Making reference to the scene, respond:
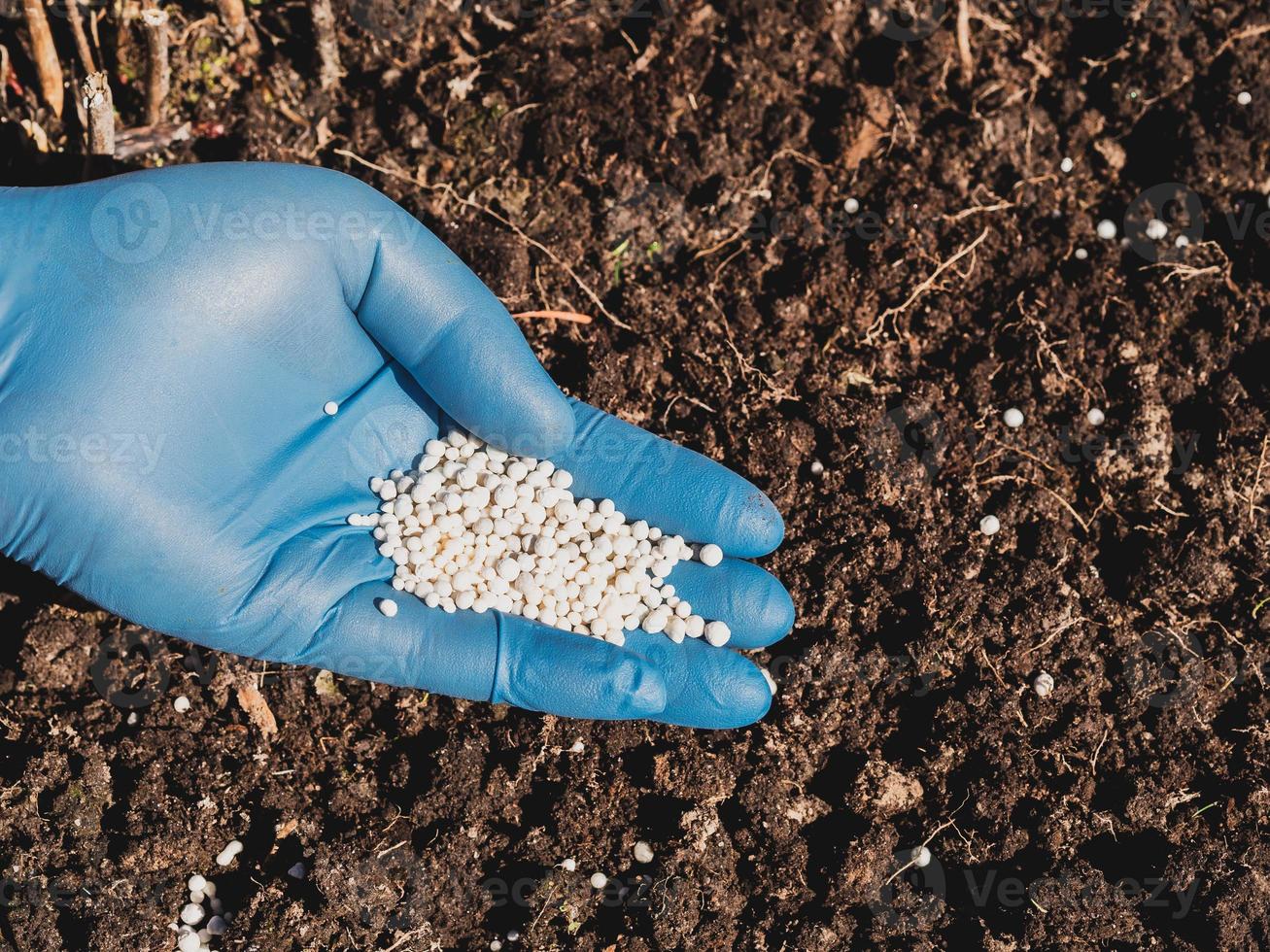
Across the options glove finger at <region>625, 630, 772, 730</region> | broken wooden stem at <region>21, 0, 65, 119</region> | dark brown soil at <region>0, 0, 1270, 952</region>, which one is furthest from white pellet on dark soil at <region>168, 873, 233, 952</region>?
broken wooden stem at <region>21, 0, 65, 119</region>

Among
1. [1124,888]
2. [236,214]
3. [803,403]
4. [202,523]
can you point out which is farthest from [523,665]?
[1124,888]

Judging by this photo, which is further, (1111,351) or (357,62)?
(357,62)

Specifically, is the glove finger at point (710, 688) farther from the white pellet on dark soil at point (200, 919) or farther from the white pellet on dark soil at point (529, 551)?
the white pellet on dark soil at point (200, 919)

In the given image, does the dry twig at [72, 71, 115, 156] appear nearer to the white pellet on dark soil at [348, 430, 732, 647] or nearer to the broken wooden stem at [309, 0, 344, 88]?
the broken wooden stem at [309, 0, 344, 88]

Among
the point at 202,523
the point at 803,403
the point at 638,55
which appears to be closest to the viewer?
the point at 202,523

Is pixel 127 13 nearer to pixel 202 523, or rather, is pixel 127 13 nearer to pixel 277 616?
pixel 202 523

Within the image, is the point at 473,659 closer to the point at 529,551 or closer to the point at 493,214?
the point at 529,551
